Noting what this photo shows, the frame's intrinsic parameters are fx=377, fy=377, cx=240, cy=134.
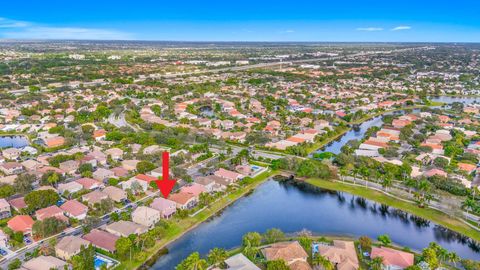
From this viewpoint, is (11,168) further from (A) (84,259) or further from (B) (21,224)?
(A) (84,259)

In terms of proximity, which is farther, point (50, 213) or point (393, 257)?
point (50, 213)

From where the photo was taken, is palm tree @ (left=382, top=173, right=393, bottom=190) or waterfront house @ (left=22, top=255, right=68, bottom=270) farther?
palm tree @ (left=382, top=173, right=393, bottom=190)

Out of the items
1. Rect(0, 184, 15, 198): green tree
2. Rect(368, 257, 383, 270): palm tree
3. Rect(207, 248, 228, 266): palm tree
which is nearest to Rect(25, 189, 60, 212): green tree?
Rect(0, 184, 15, 198): green tree

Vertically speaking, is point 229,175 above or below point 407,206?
above

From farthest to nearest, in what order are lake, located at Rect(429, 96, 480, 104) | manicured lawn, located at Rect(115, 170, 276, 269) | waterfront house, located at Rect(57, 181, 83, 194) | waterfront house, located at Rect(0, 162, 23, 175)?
lake, located at Rect(429, 96, 480, 104)
waterfront house, located at Rect(0, 162, 23, 175)
waterfront house, located at Rect(57, 181, 83, 194)
manicured lawn, located at Rect(115, 170, 276, 269)

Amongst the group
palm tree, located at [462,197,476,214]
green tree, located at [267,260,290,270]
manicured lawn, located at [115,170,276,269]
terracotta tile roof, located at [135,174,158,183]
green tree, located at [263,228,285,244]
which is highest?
palm tree, located at [462,197,476,214]

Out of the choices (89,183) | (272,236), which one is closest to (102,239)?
(89,183)

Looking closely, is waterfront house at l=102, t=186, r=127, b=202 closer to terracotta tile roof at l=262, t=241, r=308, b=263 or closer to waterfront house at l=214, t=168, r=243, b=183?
waterfront house at l=214, t=168, r=243, b=183

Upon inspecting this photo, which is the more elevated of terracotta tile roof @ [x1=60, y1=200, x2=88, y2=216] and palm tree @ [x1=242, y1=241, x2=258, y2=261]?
terracotta tile roof @ [x1=60, y1=200, x2=88, y2=216]
